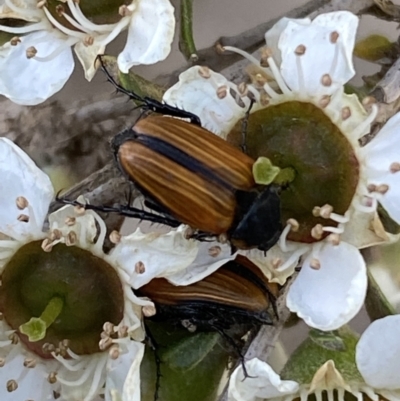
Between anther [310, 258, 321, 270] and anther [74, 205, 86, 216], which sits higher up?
anther [74, 205, 86, 216]

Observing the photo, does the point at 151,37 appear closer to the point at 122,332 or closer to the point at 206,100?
the point at 206,100

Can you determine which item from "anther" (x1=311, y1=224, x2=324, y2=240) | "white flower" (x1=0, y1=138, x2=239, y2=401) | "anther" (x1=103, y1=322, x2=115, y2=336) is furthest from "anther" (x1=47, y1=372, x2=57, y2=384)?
"anther" (x1=311, y1=224, x2=324, y2=240)

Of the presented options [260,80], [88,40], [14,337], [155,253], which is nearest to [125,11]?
[88,40]

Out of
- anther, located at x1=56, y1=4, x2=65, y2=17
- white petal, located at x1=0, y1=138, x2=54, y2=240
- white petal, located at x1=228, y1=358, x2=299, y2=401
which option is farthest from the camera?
anther, located at x1=56, y1=4, x2=65, y2=17

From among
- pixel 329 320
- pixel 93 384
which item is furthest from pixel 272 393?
pixel 93 384

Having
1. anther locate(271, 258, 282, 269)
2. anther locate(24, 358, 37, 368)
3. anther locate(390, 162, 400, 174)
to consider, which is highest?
anther locate(390, 162, 400, 174)

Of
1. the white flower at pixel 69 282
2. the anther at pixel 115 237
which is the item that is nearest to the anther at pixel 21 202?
the white flower at pixel 69 282

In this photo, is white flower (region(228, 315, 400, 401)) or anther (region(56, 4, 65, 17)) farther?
anther (region(56, 4, 65, 17))

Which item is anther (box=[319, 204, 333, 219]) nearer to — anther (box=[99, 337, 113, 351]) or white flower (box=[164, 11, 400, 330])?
white flower (box=[164, 11, 400, 330])
